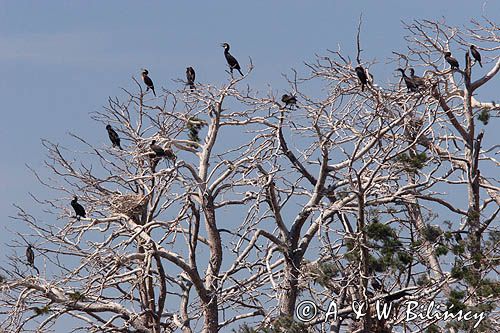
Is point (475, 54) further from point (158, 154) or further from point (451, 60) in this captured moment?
point (158, 154)

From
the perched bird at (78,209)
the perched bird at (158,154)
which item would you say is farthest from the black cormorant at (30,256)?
the perched bird at (158,154)

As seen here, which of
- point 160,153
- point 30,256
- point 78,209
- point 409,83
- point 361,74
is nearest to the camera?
point 361,74

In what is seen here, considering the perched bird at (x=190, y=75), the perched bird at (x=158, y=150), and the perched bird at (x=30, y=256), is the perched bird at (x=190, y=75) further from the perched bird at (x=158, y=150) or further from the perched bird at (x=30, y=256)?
the perched bird at (x=30, y=256)

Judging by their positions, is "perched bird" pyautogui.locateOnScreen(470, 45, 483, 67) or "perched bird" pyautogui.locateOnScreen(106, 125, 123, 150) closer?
"perched bird" pyautogui.locateOnScreen(470, 45, 483, 67)

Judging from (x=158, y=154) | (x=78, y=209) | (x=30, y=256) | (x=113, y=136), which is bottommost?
(x=30, y=256)

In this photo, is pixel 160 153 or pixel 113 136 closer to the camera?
pixel 160 153

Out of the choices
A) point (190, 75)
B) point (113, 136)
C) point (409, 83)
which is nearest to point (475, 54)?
point (409, 83)

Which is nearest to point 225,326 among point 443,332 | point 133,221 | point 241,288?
point 241,288

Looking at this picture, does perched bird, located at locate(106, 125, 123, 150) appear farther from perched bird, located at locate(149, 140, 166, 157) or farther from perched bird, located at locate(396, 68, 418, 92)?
perched bird, located at locate(396, 68, 418, 92)

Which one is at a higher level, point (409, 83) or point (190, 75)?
point (190, 75)

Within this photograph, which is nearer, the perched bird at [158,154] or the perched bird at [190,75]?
the perched bird at [158,154]

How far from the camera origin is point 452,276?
60.7 feet

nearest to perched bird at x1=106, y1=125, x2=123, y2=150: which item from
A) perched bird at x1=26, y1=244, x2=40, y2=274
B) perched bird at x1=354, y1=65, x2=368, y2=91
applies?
perched bird at x1=26, y1=244, x2=40, y2=274

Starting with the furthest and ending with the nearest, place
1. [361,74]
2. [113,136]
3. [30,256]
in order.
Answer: [113,136] < [30,256] < [361,74]
